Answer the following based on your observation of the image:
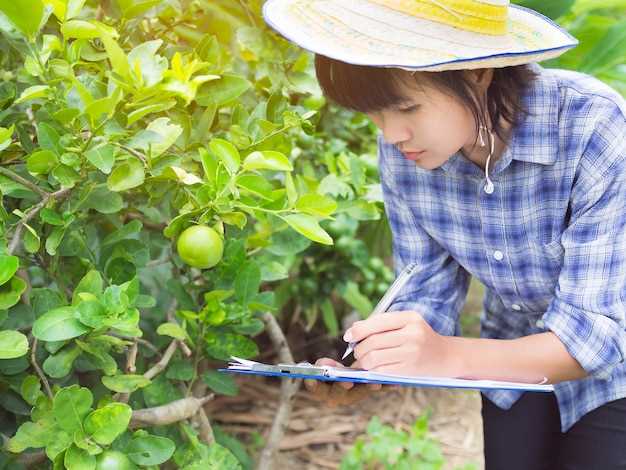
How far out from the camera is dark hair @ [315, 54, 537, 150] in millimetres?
1033

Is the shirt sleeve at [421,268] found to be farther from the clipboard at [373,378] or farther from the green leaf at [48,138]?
the green leaf at [48,138]

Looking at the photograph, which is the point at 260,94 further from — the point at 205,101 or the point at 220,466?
the point at 220,466

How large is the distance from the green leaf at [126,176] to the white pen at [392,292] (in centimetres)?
36

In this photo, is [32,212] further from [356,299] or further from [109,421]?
[356,299]

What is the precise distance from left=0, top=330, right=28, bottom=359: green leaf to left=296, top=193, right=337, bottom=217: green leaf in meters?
0.37

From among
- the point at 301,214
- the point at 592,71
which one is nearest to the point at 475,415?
the point at 592,71

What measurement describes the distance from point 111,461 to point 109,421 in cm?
5

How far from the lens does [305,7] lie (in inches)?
41.2

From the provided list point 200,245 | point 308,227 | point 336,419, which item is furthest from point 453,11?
point 336,419

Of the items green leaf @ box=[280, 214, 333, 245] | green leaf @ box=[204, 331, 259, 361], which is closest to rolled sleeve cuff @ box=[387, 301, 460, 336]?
green leaf @ box=[204, 331, 259, 361]

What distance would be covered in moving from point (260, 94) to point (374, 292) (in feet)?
3.15

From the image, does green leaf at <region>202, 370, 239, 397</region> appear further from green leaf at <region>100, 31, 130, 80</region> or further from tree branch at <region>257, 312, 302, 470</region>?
green leaf at <region>100, 31, 130, 80</region>

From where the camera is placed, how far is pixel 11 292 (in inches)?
39.6

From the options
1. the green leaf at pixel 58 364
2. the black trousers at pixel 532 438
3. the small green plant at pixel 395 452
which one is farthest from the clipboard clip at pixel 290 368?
the small green plant at pixel 395 452
